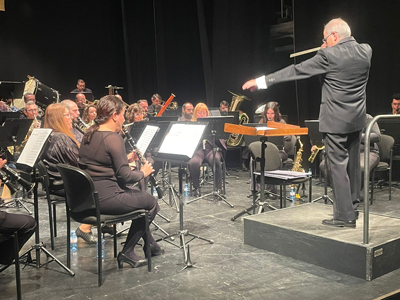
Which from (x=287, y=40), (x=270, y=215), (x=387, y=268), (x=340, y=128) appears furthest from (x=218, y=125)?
(x=287, y=40)

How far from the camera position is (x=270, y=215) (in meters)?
4.27

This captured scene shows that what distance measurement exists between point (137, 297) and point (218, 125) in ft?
11.8

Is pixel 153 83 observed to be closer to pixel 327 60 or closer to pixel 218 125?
pixel 218 125

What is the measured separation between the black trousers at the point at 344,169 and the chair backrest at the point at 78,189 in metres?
1.93

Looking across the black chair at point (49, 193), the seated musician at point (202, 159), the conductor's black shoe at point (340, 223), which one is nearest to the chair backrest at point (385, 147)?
the seated musician at point (202, 159)

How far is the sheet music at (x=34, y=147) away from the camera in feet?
11.7

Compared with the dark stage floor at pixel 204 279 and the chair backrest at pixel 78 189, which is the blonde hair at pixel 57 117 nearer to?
the chair backrest at pixel 78 189

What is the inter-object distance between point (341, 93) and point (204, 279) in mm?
1811

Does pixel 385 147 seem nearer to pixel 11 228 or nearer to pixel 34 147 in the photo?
pixel 34 147

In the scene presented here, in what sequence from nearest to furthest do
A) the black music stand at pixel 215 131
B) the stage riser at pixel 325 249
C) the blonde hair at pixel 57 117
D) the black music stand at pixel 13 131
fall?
the stage riser at pixel 325 249 → the blonde hair at pixel 57 117 → the black music stand at pixel 13 131 → the black music stand at pixel 215 131

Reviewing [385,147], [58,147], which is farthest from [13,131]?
[385,147]

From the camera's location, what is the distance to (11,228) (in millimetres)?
3057

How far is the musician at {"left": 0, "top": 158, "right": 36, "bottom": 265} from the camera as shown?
3.03m

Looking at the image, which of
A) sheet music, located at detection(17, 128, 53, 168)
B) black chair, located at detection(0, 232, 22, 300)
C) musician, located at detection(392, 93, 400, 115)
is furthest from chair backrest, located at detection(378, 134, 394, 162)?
black chair, located at detection(0, 232, 22, 300)
